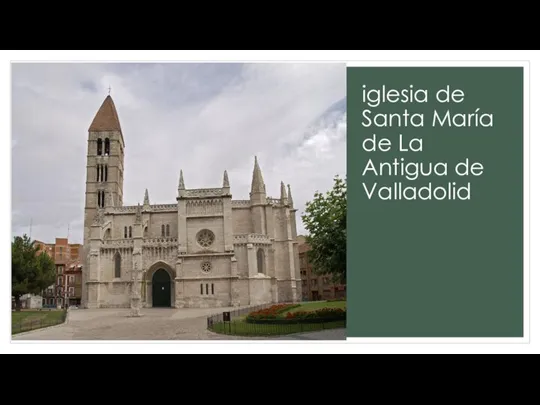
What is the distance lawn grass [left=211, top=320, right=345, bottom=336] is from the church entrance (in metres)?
21.6

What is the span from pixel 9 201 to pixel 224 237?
24.9 metres

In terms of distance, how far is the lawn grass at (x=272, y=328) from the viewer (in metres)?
16.8

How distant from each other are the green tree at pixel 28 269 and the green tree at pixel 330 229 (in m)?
11.4

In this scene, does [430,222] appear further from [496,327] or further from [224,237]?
[224,237]

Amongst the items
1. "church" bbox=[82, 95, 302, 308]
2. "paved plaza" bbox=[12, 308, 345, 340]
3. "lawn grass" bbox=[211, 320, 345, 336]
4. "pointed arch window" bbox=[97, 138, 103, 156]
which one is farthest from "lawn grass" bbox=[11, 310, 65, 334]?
"pointed arch window" bbox=[97, 138, 103, 156]

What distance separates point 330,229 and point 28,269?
16.7 metres

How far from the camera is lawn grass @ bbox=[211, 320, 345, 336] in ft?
55.2

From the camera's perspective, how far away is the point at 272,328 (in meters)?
17.8

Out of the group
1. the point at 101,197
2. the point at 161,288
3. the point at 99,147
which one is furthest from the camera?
the point at 99,147

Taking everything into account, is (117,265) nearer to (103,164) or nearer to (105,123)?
(103,164)

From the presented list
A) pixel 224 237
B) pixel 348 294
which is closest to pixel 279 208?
pixel 224 237

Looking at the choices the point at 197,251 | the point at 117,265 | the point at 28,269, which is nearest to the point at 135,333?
the point at 28,269

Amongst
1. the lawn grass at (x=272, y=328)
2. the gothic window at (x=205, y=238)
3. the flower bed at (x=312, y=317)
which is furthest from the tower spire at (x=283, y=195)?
the lawn grass at (x=272, y=328)

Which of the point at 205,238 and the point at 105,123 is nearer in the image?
the point at 205,238
